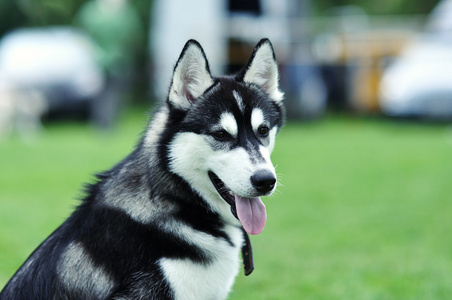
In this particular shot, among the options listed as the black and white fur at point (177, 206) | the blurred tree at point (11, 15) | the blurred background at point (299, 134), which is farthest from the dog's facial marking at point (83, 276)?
the blurred tree at point (11, 15)

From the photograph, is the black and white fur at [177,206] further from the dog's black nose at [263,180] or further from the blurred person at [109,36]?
the blurred person at [109,36]

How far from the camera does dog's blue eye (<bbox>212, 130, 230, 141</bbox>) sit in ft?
9.80

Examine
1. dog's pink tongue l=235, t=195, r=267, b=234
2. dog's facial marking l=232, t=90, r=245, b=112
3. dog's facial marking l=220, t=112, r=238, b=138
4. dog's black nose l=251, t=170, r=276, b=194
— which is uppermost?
dog's facial marking l=232, t=90, r=245, b=112

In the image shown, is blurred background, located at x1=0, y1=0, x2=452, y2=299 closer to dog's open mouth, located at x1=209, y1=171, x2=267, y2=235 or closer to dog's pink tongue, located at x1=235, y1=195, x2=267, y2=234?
dog's open mouth, located at x1=209, y1=171, x2=267, y2=235

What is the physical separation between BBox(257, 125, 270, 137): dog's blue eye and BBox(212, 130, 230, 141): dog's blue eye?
8.1 inches

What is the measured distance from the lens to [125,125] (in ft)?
49.3

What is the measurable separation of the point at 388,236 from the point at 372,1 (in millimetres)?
27833

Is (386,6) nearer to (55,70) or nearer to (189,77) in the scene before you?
(55,70)

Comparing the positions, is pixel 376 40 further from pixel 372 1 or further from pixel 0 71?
pixel 372 1

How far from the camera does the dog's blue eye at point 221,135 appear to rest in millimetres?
2986

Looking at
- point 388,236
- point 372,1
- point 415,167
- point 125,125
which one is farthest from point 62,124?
point 372,1

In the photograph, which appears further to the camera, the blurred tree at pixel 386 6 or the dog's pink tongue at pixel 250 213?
the blurred tree at pixel 386 6

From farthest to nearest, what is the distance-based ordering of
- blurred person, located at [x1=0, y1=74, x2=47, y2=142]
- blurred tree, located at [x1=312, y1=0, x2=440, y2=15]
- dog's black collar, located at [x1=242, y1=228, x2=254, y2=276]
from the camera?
blurred tree, located at [x1=312, y1=0, x2=440, y2=15]
blurred person, located at [x1=0, y1=74, x2=47, y2=142]
dog's black collar, located at [x1=242, y1=228, x2=254, y2=276]

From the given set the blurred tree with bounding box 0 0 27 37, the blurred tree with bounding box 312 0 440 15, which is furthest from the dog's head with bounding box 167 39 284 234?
the blurred tree with bounding box 312 0 440 15
